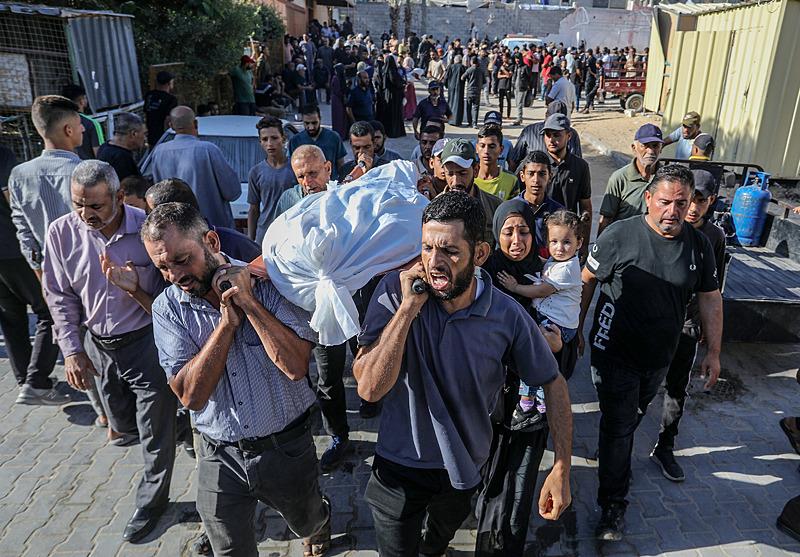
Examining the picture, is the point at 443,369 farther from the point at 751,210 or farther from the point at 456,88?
the point at 456,88

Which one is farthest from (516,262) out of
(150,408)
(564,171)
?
(150,408)

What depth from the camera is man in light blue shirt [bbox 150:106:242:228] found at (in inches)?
191

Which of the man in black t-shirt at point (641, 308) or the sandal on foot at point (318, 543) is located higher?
the man in black t-shirt at point (641, 308)

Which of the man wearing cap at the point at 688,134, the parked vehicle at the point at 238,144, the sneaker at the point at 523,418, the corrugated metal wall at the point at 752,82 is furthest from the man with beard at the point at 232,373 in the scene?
the corrugated metal wall at the point at 752,82

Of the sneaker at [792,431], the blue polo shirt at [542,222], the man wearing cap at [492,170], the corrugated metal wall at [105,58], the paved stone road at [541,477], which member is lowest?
the paved stone road at [541,477]

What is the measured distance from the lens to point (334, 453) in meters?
4.04

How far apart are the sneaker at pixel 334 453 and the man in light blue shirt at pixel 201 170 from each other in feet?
7.27

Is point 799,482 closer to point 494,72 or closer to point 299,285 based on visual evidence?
point 299,285

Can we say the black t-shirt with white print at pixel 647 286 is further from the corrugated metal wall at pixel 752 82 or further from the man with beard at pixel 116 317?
the corrugated metal wall at pixel 752 82

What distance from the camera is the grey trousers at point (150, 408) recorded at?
11.2 ft

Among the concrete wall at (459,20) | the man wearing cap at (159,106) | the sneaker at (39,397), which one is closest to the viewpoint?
the sneaker at (39,397)

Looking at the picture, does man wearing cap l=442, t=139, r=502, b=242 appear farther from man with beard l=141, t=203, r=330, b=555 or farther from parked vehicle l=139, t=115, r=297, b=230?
parked vehicle l=139, t=115, r=297, b=230

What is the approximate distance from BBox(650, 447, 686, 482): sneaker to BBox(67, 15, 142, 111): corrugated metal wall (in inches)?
353

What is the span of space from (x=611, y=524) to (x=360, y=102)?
11.2 metres
